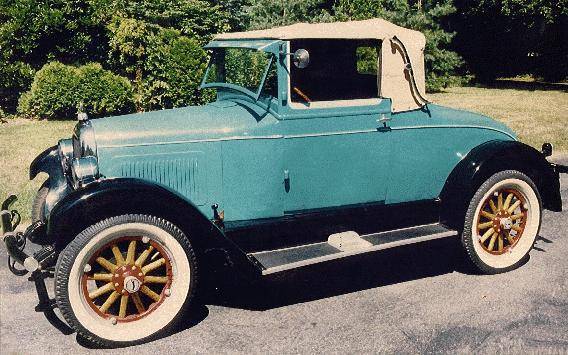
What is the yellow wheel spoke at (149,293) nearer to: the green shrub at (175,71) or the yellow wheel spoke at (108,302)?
the yellow wheel spoke at (108,302)

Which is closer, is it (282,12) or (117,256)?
(117,256)

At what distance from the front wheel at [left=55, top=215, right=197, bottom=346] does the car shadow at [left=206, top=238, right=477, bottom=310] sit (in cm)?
64

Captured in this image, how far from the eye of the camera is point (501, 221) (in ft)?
15.1

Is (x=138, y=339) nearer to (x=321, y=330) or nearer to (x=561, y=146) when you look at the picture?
(x=321, y=330)

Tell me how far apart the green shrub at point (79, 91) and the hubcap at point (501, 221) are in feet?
27.8

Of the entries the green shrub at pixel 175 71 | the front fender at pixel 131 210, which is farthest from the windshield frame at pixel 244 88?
the green shrub at pixel 175 71

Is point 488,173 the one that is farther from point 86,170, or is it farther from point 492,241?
point 86,170

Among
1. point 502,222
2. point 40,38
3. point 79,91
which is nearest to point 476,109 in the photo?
point 79,91

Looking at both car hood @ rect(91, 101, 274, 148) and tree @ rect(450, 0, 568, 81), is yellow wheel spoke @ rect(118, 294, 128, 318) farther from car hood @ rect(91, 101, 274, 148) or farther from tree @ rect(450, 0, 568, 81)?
tree @ rect(450, 0, 568, 81)

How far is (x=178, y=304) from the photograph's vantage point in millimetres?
3664

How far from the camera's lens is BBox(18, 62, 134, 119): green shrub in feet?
36.7

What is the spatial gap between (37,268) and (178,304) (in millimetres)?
918

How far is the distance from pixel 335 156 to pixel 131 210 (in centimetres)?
159

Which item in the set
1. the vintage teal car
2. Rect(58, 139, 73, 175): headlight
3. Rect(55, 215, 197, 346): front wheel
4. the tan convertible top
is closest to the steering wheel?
the vintage teal car
